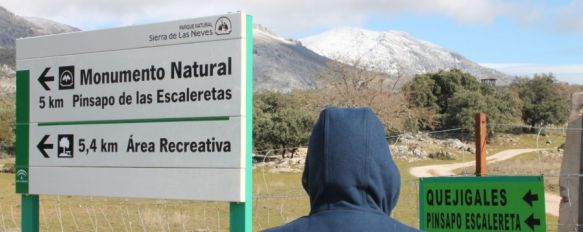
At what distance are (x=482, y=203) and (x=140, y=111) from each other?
3130mm

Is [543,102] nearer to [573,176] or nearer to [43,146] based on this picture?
[573,176]

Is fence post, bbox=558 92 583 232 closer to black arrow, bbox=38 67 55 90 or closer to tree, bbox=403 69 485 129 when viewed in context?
black arrow, bbox=38 67 55 90

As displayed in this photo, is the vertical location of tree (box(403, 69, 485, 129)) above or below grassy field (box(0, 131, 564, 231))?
above

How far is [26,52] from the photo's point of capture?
6816 mm

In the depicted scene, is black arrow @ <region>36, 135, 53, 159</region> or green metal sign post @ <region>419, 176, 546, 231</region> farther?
black arrow @ <region>36, 135, 53, 159</region>

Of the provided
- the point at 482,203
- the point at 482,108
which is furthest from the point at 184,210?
the point at 482,108

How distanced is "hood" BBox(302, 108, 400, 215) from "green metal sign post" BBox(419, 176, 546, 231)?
4.36 meters

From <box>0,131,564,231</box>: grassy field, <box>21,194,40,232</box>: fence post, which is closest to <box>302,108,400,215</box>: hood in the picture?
<box>21,194,40,232</box>: fence post

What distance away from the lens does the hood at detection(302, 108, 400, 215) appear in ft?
7.13

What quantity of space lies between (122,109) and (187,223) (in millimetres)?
8315

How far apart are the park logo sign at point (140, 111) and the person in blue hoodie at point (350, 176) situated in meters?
3.10

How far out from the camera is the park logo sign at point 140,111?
213 inches

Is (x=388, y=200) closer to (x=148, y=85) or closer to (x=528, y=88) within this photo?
(x=148, y=85)

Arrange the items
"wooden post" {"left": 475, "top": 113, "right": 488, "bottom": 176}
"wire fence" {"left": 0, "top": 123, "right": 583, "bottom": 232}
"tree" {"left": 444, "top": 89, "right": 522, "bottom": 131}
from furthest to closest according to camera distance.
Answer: "tree" {"left": 444, "top": 89, "right": 522, "bottom": 131}, "wire fence" {"left": 0, "top": 123, "right": 583, "bottom": 232}, "wooden post" {"left": 475, "top": 113, "right": 488, "bottom": 176}
